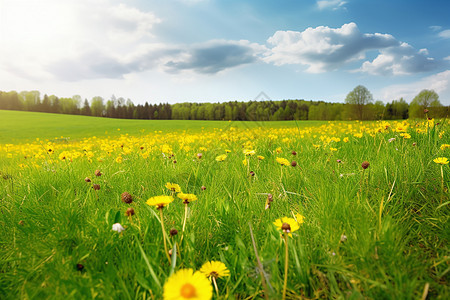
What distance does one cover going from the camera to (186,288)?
0.78 m

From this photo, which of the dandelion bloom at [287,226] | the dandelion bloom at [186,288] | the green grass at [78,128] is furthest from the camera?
the green grass at [78,128]

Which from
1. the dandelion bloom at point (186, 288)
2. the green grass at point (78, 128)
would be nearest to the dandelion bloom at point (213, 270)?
the dandelion bloom at point (186, 288)

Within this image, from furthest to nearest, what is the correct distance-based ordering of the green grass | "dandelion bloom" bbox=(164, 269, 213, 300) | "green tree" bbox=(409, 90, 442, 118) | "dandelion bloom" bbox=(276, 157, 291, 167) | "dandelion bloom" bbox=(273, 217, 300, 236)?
the green grass < "green tree" bbox=(409, 90, 442, 118) < "dandelion bloom" bbox=(276, 157, 291, 167) < "dandelion bloom" bbox=(273, 217, 300, 236) < "dandelion bloom" bbox=(164, 269, 213, 300)

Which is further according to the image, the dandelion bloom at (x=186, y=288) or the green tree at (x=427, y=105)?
the green tree at (x=427, y=105)

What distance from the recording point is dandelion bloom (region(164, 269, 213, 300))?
2.50 feet

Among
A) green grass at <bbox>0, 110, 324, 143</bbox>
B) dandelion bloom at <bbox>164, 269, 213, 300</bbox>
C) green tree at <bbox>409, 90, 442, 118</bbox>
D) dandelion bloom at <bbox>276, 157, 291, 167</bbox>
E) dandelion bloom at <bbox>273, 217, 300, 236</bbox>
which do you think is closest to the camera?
dandelion bloom at <bbox>164, 269, 213, 300</bbox>

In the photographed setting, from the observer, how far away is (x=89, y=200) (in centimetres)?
196

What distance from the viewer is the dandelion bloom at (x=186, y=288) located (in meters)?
0.76

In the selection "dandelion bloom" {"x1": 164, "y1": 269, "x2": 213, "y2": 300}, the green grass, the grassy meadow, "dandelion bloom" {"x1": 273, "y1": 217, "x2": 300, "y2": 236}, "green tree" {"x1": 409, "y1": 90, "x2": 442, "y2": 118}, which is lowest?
the green grass

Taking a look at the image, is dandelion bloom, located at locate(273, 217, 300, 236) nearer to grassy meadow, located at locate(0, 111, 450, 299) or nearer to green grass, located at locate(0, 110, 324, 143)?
grassy meadow, located at locate(0, 111, 450, 299)

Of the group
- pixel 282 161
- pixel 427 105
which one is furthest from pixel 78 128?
pixel 282 161

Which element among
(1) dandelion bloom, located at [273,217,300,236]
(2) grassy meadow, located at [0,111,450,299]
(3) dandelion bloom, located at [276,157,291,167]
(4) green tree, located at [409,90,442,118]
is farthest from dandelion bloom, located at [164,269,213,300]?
(4) green tree, located at [409,90,442,118]

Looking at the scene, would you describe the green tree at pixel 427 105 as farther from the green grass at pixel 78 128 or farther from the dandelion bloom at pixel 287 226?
the green grass at pixel 78 128

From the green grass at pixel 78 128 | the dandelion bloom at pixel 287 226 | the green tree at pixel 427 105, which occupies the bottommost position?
the green grass at pixel 78 128
